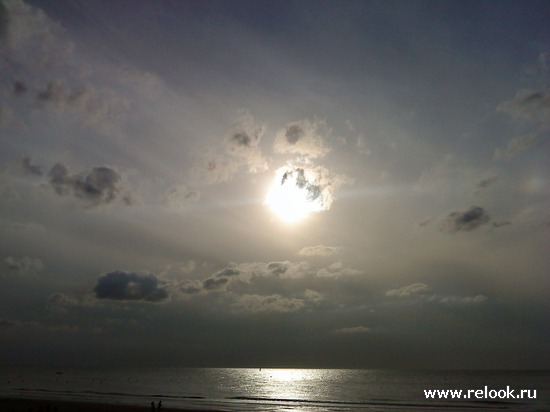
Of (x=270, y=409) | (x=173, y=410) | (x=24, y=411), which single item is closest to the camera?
(x=24, y=411)

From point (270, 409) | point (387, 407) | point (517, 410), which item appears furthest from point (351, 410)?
point (517, 410)

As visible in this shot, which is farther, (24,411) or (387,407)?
(387,407)

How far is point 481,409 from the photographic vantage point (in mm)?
91125

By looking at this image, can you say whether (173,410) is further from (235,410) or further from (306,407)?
(306,407)

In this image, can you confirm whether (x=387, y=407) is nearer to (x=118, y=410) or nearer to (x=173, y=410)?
(x=173, y=410)

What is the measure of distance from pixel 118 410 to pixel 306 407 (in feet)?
123

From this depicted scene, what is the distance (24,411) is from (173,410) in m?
25.6

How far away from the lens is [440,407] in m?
92.9

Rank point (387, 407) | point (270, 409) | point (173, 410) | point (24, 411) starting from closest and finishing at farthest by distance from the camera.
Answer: point (24, 411) < point (173, 410) < point (270, 409) < point (387, 407)

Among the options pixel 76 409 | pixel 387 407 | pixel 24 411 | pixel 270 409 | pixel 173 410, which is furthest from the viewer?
pixel 387 407

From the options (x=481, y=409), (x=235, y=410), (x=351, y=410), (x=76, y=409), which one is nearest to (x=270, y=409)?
(x=235, y=410)

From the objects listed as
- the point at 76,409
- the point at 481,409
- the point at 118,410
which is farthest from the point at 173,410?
the point at 481,409

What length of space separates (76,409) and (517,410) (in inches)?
3189

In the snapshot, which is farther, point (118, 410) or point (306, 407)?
point (306, 407)
